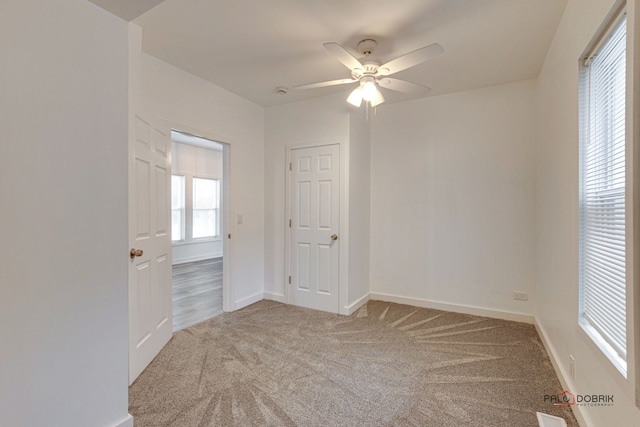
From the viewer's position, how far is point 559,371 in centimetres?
219

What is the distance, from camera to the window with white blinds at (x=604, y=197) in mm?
1344

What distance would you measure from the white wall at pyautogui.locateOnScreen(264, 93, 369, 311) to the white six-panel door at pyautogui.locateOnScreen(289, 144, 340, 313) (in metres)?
0.13

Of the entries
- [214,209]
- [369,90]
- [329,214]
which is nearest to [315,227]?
[329,214]

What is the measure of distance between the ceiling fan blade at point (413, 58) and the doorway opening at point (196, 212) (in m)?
4.20

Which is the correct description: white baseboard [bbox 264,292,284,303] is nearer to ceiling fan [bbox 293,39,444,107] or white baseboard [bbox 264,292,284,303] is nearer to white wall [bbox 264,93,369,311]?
white wall [bbox 264,93,369,311]

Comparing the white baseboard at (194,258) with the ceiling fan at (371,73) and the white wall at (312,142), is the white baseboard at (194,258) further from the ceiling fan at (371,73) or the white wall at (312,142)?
the ceiling fan at (371,73)

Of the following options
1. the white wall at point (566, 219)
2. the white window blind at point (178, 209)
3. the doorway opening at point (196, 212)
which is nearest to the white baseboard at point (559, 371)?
the white wall at point (566, 219)

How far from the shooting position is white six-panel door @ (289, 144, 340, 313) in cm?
362

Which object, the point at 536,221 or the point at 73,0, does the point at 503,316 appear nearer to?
the point at 536,221

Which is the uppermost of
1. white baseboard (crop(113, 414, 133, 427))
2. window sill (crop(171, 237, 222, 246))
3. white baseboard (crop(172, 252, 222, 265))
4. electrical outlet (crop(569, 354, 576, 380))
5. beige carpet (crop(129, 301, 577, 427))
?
window sill (crop(171, 237, 222, 246))

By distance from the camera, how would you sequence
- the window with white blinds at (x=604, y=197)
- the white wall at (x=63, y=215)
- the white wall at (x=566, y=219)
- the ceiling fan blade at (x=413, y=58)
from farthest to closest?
the ceiling fan blade at (x=413, y=58) → the white wall at (x=566, y=219) → the window with white blinds at (x=604, y=197) → the white wall at (x=63, y=215)

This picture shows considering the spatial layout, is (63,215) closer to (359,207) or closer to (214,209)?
(359,207)

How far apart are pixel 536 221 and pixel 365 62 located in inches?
96.3

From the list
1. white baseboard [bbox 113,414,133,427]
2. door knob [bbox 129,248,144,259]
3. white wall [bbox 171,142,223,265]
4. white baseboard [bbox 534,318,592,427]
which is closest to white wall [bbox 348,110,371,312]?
white baseboard [bbox 534,318,592,427]
